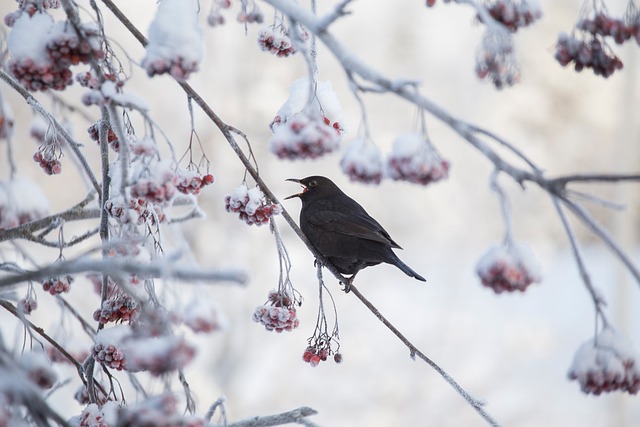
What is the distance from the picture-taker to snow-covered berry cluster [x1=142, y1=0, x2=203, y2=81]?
1544 mm

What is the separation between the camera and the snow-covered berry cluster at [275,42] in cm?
223

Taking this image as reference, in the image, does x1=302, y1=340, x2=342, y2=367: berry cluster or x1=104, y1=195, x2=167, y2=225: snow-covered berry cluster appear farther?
x1=302, y1=340, x2=342, y2=367: berry cluster

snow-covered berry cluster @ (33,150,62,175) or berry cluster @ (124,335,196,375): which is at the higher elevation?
snow-covered berry cluster @ (33,150,62,175)

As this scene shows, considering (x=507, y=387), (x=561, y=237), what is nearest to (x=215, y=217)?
(x=507, y=387)

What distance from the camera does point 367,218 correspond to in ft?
11.0

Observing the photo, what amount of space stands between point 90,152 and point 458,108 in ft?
16.6

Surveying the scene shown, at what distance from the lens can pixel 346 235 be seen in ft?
10.6

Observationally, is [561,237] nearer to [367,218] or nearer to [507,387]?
[507,387]

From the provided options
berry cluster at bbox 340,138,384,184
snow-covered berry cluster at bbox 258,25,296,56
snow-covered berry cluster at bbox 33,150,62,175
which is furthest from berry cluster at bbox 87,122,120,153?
berry cluster at bbox 340,138,384,184

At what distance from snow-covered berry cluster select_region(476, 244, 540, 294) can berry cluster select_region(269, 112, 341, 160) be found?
0.38 metres

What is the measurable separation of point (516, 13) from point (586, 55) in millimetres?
235

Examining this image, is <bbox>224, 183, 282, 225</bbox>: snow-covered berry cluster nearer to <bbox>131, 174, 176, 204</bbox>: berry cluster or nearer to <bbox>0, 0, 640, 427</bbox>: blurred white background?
<bbox>131, 174, 176, 204</bbox>: berry cluster

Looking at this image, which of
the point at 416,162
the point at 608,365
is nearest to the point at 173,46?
the point at 416,162

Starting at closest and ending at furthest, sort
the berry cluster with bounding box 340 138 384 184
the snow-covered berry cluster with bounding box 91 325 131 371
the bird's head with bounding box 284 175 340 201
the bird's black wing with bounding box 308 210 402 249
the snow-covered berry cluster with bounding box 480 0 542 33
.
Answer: the berry cluster with bounding box 340 138 384 184 < the snow-covered berry cluster with bounding box 480 0 542 33 < the snow-covered berry cluster with bounding box 91 325 131 371 < the bird's black wing with bounding box 308 210 402 249 < the bird's head with bounding box 284 175 340 201
